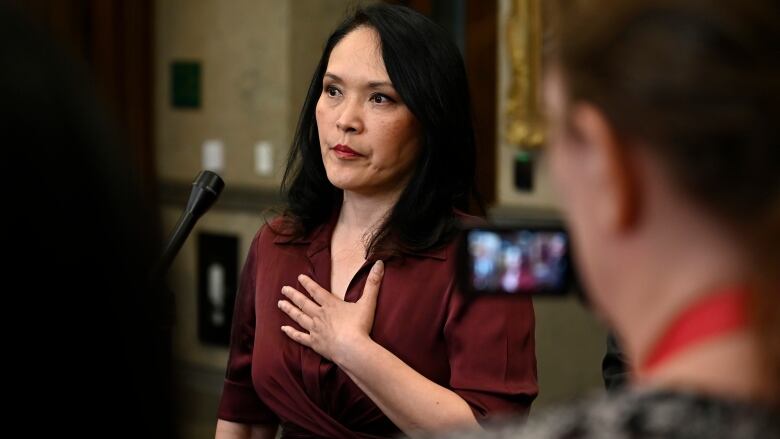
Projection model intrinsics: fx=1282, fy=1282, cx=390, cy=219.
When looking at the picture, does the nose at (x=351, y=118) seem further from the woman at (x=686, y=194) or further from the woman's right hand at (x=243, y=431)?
the woman at (x=686, y=194)

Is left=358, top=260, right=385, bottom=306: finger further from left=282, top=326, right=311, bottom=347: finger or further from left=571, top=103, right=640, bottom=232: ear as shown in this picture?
left=571, top=103, right=640, bottom=232: ear

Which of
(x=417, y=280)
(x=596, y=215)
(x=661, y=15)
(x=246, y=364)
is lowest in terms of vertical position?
(x=246, y=364)

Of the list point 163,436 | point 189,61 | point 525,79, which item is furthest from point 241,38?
point 163,436

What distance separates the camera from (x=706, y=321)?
84cm

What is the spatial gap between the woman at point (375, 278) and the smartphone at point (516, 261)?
0.94 m

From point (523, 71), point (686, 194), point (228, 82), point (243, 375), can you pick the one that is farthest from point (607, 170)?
point (228, 82)

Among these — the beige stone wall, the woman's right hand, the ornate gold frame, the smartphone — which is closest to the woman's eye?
the woman's right hand

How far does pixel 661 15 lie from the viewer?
0.83 m

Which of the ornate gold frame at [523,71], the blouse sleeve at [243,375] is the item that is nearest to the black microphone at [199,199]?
the blouse sleeve at [243,375]

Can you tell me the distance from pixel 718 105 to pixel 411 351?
4.43 feet

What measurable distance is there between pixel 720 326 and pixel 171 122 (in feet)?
17.9

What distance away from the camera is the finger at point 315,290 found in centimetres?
219

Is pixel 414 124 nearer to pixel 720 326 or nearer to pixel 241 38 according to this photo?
pixel 720 326

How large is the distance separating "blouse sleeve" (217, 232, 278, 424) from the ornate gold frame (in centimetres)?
242
